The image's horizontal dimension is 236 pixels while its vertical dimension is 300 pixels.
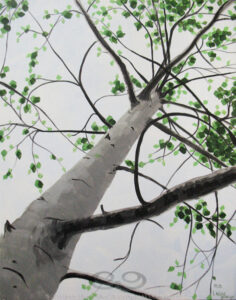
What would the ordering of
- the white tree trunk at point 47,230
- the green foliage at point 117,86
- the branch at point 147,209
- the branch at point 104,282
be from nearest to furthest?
the white tree trunk at point 47,230
the branch at point 147,209
the branch at point 104,282
the green foliage at point 117,86

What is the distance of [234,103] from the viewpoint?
2.72 metres

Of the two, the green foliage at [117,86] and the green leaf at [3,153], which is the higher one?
the green foliage at [117,86]

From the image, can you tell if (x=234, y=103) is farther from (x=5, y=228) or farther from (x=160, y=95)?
(x=5, y=228)

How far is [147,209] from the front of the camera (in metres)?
1.03

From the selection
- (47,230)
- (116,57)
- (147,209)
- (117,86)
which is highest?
(117,86)

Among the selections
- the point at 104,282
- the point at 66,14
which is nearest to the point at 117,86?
the point at 66,14

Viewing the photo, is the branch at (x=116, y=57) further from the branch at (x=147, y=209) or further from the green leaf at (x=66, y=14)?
the branch at (x=147, y=209)

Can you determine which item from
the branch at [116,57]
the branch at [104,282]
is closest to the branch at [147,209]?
the branch at [104,282]

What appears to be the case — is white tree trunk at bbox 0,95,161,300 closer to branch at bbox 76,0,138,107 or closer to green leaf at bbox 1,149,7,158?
branch at bbox 76,0,138,107

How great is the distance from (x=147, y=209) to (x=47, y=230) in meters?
0.36

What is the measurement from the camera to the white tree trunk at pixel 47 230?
0.88 meters

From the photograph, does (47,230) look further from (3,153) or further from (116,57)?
(3,153)

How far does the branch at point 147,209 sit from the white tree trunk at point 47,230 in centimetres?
6

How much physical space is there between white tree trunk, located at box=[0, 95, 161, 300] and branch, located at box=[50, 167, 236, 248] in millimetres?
60
